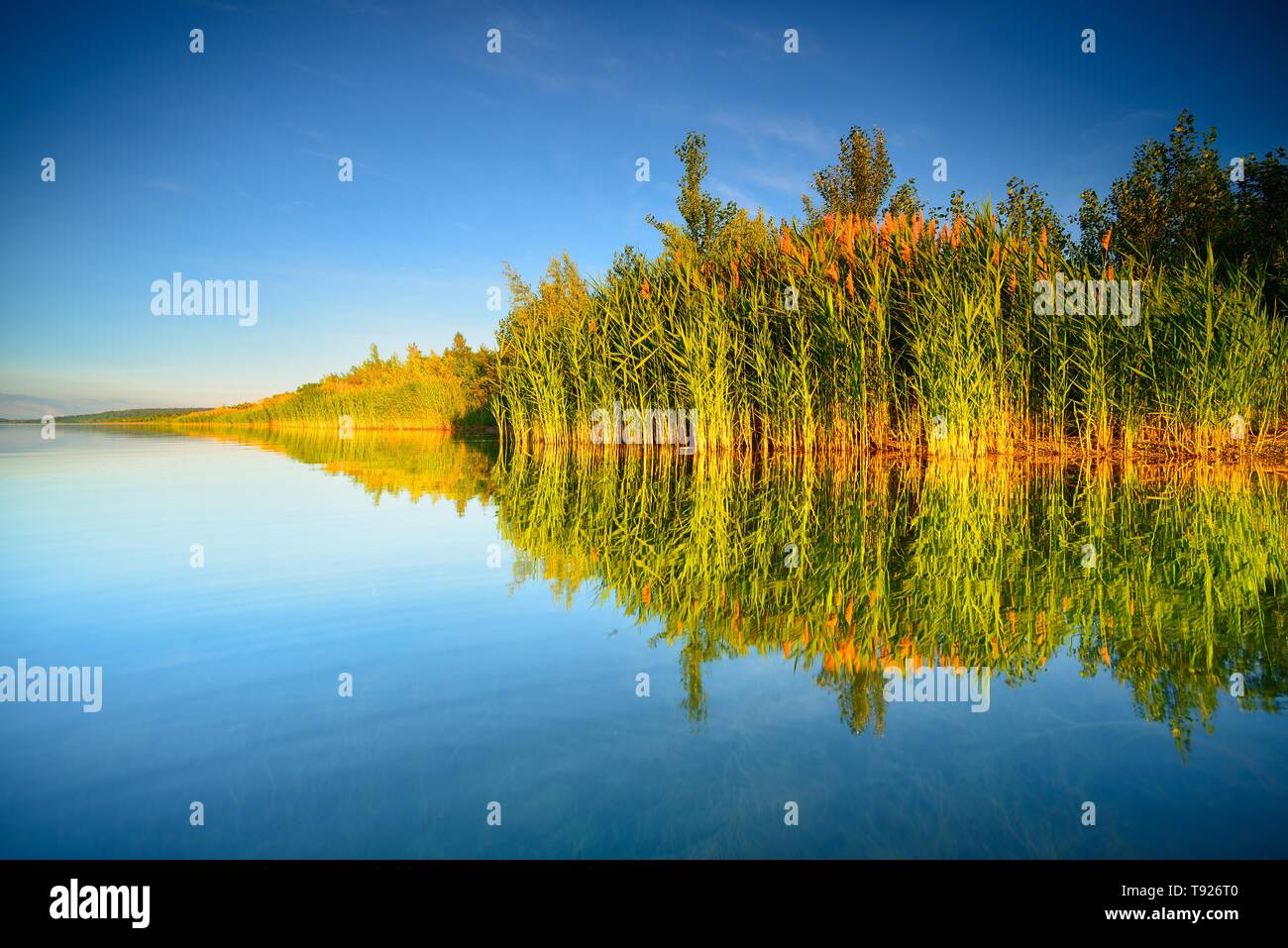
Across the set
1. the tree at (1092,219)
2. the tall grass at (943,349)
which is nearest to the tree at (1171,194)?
the tree at (1092,219)

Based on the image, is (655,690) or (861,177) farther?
(861,177)

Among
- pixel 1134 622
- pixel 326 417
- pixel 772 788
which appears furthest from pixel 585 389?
pixel 326 417

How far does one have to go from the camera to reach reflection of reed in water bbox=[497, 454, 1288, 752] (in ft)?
9.91

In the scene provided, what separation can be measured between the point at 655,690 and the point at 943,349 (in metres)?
9.99

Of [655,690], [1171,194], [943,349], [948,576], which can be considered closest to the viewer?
[655,690]

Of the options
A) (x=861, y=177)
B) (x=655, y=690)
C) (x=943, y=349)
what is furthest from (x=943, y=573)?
(x=861, y=177)

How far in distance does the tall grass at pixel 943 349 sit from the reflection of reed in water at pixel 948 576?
244cm

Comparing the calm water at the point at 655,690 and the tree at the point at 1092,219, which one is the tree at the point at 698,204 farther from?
the calm water at the point at 655,690

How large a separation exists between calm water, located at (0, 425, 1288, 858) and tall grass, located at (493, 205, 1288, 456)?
207 inches

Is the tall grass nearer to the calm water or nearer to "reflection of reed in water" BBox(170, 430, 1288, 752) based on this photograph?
"reflection of reed in water" BBox(170, 430, 1288, 752)

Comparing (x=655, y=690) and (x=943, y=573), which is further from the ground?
(x=943, y=573)

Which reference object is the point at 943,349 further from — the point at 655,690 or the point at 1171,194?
the point at 1171,194

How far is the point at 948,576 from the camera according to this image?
4453 millimetres

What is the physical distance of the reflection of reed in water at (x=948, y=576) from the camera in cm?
302
